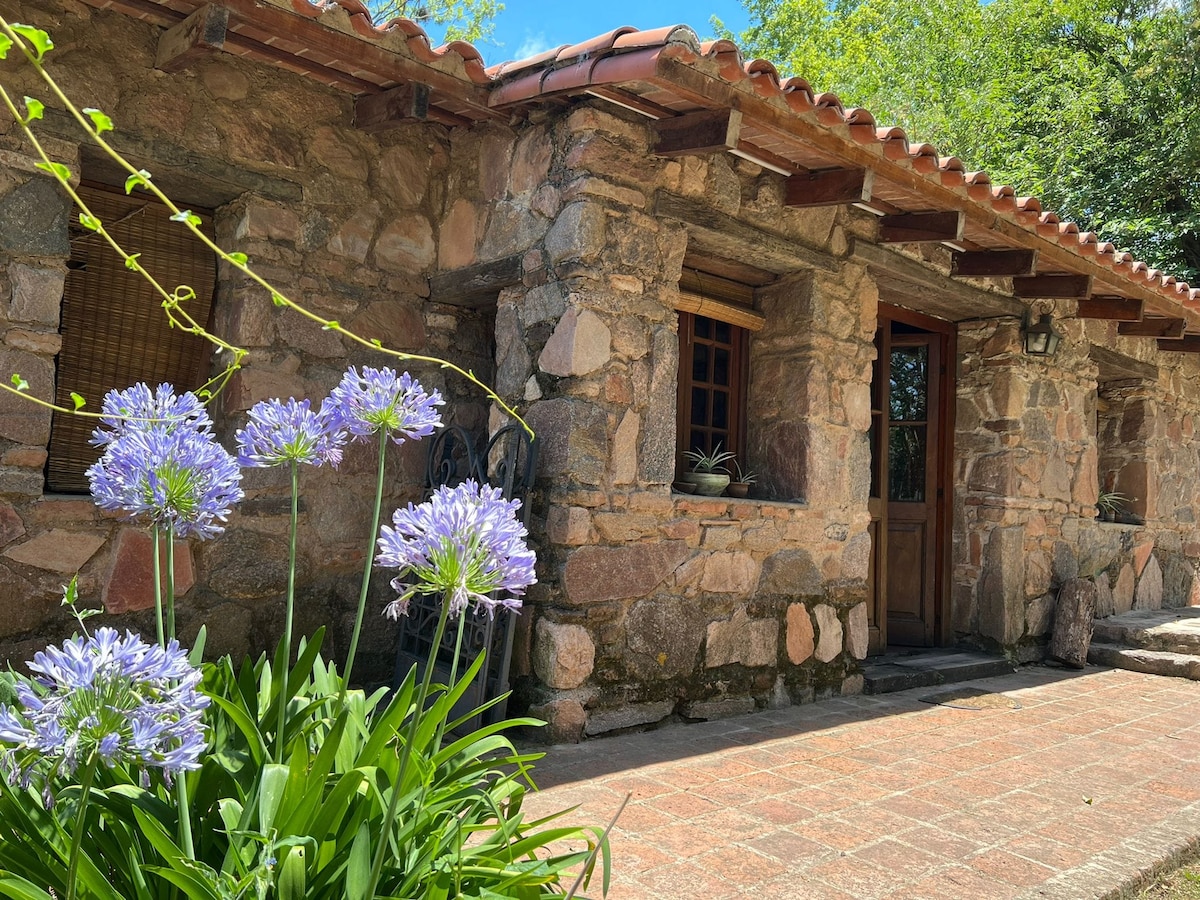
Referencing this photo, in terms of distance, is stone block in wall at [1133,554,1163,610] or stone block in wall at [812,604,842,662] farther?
stone block in wall at [1133,554,1163,610]

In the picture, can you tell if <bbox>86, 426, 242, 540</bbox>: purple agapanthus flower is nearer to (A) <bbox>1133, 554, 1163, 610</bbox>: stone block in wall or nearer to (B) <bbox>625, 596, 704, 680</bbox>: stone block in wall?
(B) <bbox>625, 596, 704, 680</bbox>: stone block in wall

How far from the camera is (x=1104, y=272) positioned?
571cm

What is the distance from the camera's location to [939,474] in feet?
21.4

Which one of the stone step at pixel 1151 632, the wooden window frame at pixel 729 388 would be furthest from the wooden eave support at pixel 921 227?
the stone step at pixel 1151 632

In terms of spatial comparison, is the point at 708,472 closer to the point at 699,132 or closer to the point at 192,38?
the point at 699,132

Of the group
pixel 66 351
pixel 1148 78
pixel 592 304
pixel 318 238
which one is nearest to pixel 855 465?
pixel 592 304

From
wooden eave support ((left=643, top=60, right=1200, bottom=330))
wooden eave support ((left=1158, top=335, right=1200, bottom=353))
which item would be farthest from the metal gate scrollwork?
wooden eave support ((left=1158, top=335, right=1200, bottom=353))

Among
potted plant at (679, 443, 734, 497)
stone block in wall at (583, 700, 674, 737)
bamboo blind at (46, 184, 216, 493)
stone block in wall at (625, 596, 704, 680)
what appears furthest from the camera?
potted plant at (679, 443, 734, 497)

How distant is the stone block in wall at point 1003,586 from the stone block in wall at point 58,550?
16.8ft

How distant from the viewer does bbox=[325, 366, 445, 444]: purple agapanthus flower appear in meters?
1.68

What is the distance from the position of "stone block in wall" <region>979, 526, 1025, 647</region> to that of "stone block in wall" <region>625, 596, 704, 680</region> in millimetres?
2779

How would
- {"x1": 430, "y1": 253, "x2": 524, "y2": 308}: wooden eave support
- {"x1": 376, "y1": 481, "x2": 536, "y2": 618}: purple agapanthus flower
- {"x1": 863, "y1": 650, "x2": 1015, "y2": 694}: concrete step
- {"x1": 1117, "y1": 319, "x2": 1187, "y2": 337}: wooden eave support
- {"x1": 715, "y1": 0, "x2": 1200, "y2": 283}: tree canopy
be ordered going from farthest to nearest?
{"x1": 715, "y1": 0, "x2": 1200, "y2": 283}: tree canopy < {"x1": 1117, "y1": 319, "x2": 1187, "y2": 337}: wooden eave support < {"x1": 863, "y1": 650, "x2": 1015, "y2": 694}: concrete step < {"x1": 430, "y1": 253, "x2": 524, "y2": 308}: wooden eave support < {"x1": 376, "y1": 481, "x2": 536, "y2": 618}: purple agapanthus flower

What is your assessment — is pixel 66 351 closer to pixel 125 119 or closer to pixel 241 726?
pixel 125 119

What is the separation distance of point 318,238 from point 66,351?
1087mm
